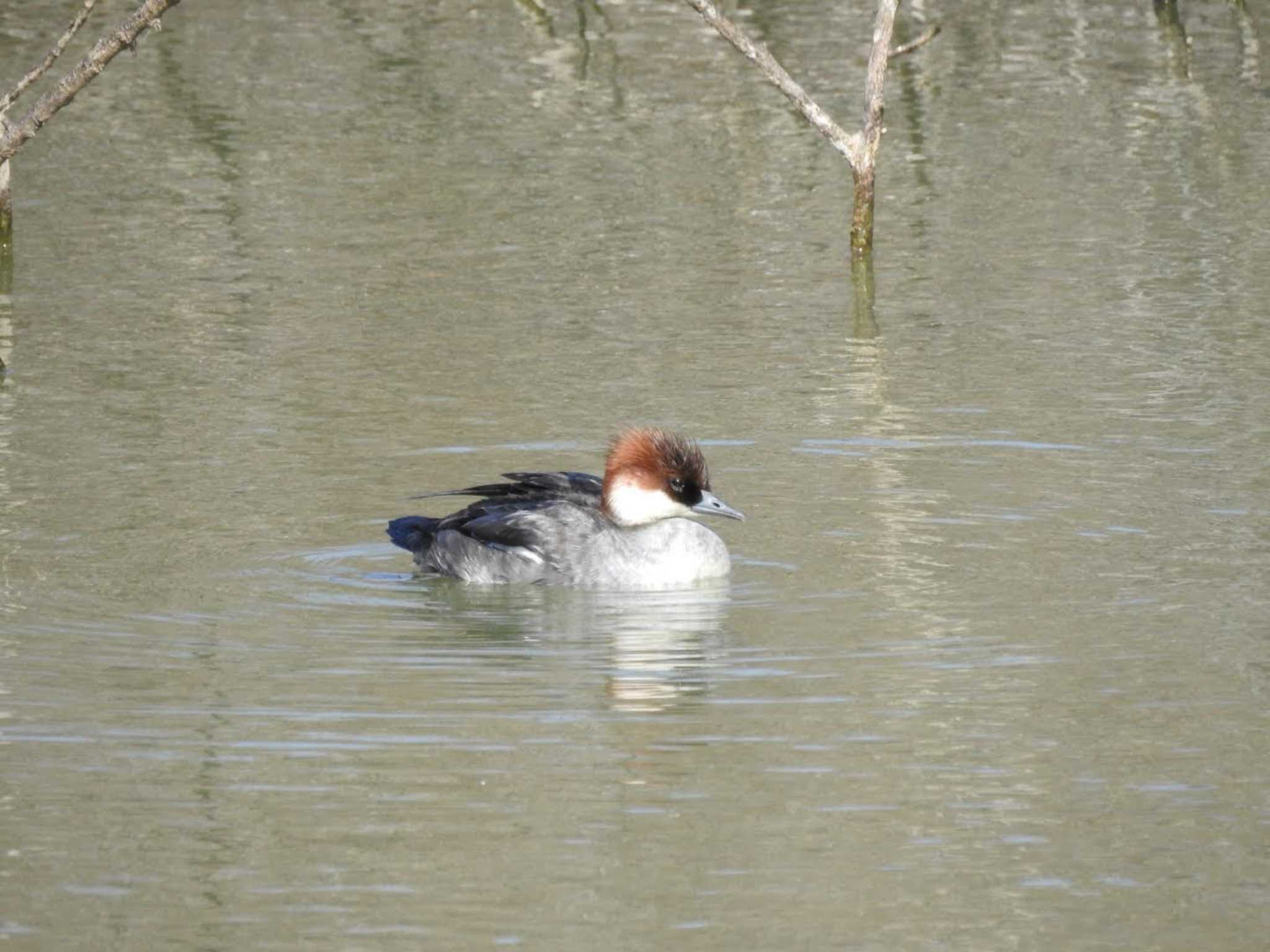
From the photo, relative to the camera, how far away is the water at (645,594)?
811 centimetres

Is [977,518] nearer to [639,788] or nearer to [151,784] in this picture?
[639,788]

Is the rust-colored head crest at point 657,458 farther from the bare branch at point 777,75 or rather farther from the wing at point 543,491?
the bare branch at point 777,75

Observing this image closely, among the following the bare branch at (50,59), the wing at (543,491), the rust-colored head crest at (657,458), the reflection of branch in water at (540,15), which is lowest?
the reflection of branch in water at (540,15)

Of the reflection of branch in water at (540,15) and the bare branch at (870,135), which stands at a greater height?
the bare branch at (870,135)

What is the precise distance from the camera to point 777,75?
19.1m

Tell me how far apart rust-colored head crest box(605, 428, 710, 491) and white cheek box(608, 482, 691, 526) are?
0.06 meters

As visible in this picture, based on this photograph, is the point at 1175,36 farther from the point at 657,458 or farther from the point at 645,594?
the point at 645,594

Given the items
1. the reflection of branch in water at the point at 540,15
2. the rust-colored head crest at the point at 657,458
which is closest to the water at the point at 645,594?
the rust-colored head crest at the point at 657,458

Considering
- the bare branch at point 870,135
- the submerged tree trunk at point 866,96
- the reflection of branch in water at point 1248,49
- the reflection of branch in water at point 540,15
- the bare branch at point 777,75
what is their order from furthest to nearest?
the reflection of branch in water at point 540,15
the reflection of branch in water at point 1248,49
the bare branch at point 870,135
the submerged tree trunk at point 866,96
the bare branch at point 777,75

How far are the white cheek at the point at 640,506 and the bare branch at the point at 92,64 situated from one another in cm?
444

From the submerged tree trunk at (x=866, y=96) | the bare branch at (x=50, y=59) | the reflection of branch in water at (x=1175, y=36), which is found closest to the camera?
the bare branch at (x=50, y=59)

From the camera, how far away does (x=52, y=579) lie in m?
11.8

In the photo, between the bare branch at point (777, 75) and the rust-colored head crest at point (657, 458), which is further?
the bare branch at point (777, 75)

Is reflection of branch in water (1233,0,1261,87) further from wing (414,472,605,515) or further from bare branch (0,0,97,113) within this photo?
wing (414,472,605,515)
